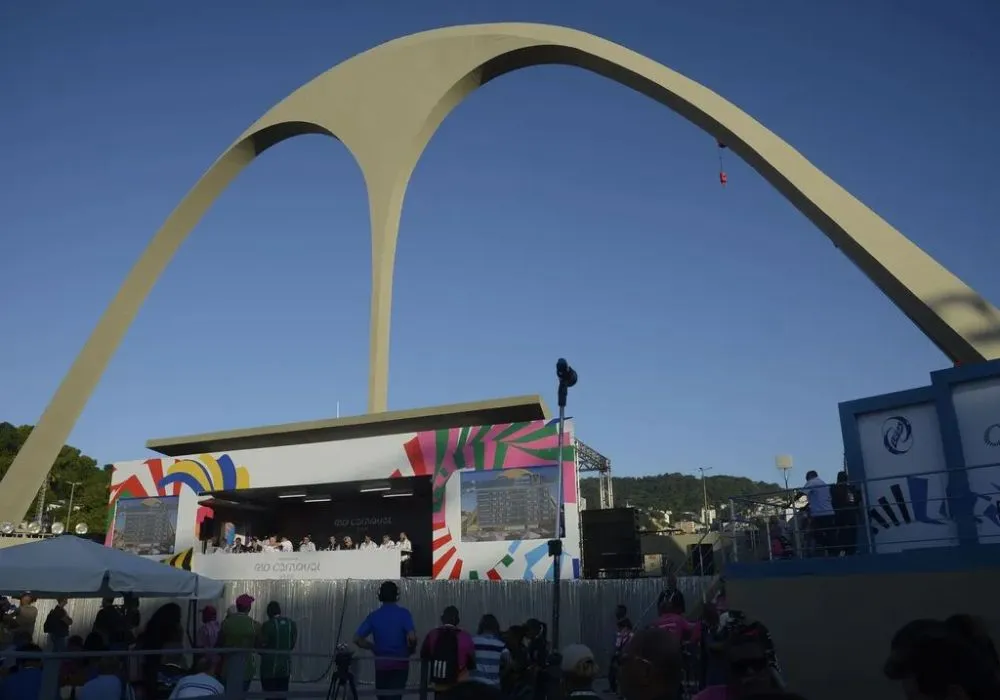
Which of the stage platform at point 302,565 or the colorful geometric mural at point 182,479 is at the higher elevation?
the colorful geometric mural at point 182,479

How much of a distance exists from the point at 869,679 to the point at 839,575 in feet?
3.74

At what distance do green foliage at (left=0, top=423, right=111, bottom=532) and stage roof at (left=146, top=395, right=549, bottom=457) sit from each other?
1328 inches

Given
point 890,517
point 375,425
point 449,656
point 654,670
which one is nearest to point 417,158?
point 375,425

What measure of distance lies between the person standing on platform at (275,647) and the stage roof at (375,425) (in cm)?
988

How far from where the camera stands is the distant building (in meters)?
17.4

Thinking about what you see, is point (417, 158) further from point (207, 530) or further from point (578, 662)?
point (578, 662)

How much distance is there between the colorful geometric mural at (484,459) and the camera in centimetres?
1728

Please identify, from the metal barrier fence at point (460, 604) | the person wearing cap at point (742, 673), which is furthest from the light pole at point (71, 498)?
the person wearing cap at point (742, 673)

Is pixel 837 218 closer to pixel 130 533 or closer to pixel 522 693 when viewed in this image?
pixel 522 693

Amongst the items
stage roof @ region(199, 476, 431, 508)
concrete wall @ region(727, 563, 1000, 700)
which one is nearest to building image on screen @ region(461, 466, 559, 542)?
stage roof @ region(199, 476, 431, 508)

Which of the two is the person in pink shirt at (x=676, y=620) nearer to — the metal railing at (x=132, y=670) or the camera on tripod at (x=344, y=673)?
the metal railing at (x=132, y=670)

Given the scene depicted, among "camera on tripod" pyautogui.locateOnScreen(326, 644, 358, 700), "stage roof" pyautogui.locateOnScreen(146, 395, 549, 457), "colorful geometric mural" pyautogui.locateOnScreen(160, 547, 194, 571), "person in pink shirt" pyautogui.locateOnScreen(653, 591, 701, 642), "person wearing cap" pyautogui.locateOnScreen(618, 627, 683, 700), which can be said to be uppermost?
"stage roof" pyautogui.locateOnScreen(146, 395, 549, 457)

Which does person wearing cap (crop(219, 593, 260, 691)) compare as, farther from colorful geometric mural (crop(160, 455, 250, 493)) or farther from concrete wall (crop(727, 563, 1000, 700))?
colorful geometric mural (crop(160, 455, 250, 493))

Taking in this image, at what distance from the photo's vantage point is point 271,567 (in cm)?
1928
